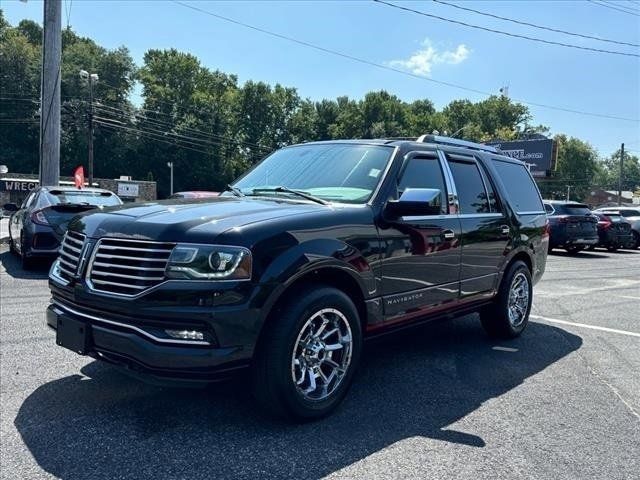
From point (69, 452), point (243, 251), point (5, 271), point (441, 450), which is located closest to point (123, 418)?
point (69, 452)

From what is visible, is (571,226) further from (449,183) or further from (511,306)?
(449,183)

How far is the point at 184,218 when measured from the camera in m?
3.38

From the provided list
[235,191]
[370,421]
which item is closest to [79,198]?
[235,191]

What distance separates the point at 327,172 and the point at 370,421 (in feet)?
6.38

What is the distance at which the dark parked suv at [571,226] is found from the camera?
17.1m

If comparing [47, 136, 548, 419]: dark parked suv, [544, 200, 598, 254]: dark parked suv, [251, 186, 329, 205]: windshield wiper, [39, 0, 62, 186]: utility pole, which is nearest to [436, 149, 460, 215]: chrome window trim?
[47, 136, 548, 419]: dark parked suv

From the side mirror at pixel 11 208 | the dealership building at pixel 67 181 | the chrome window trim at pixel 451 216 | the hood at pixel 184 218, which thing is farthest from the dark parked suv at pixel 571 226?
the dealership building at pixel 67 181

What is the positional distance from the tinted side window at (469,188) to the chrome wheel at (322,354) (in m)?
1.95

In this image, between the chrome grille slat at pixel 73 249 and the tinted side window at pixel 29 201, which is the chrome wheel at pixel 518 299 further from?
the tinted side window at pixel 29 201

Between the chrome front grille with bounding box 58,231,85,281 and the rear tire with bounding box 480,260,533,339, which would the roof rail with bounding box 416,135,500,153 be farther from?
the chrome front grille with bounding box 58,231,85,281

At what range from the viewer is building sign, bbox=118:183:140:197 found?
54.0 metres

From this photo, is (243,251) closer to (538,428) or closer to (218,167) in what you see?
(538,428)

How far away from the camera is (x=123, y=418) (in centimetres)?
360

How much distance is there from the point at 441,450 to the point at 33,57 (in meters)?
75.3
